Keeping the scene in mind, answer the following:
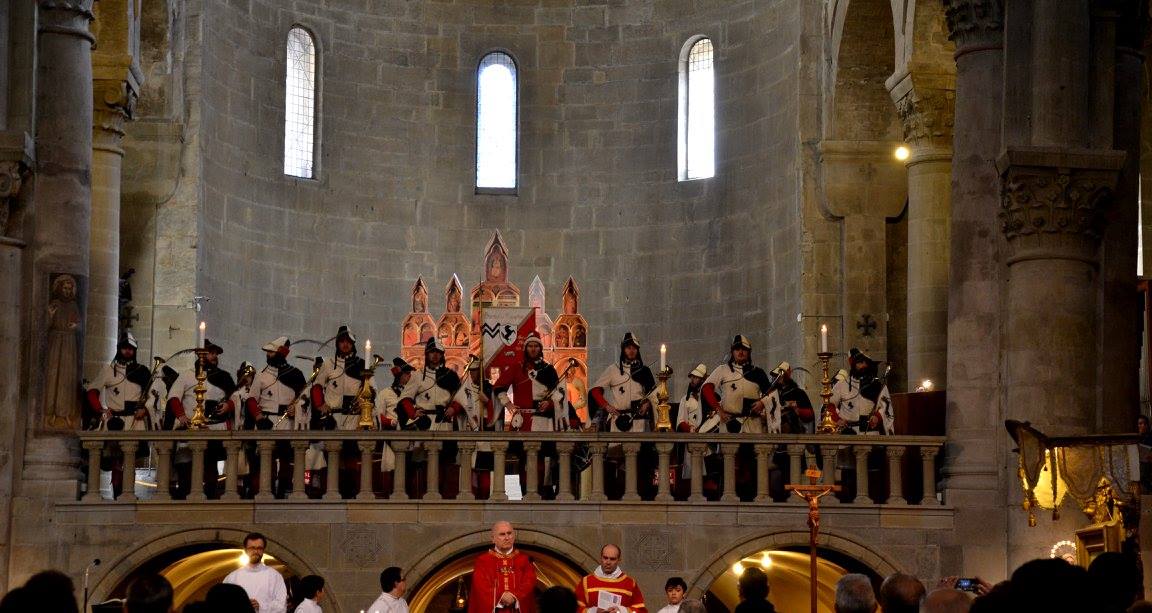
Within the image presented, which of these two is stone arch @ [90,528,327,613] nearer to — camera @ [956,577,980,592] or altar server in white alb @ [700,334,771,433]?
altar server in white alb @ [700,334,771,433]

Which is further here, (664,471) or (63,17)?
(63,17)

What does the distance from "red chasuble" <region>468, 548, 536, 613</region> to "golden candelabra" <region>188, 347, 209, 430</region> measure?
4.76 metres

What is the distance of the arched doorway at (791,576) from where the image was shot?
2339 centimetres

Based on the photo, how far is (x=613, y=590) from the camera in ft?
63.5

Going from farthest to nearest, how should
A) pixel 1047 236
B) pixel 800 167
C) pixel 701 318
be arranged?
1. pixel 701 318
2. pixel 800 167
3. pixel 1047 236

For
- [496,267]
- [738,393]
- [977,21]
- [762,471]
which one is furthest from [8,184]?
[496,267]

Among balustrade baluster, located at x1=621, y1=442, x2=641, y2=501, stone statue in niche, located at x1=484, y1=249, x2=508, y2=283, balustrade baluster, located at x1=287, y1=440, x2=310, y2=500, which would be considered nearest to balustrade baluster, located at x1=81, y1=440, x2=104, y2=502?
balustrade baluster, located at x1=287, y1=440, x2=310, y2=500

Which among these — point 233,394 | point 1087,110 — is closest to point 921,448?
point 1087,110

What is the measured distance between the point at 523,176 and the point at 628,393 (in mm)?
12938

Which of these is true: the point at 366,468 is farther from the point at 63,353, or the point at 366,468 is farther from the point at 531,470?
the point at 63,353

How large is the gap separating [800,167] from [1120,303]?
9791 millimetres

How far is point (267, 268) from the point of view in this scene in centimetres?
3347

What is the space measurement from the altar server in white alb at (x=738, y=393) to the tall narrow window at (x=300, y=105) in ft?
42.0

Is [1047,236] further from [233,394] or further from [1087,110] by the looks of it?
[233,394]
